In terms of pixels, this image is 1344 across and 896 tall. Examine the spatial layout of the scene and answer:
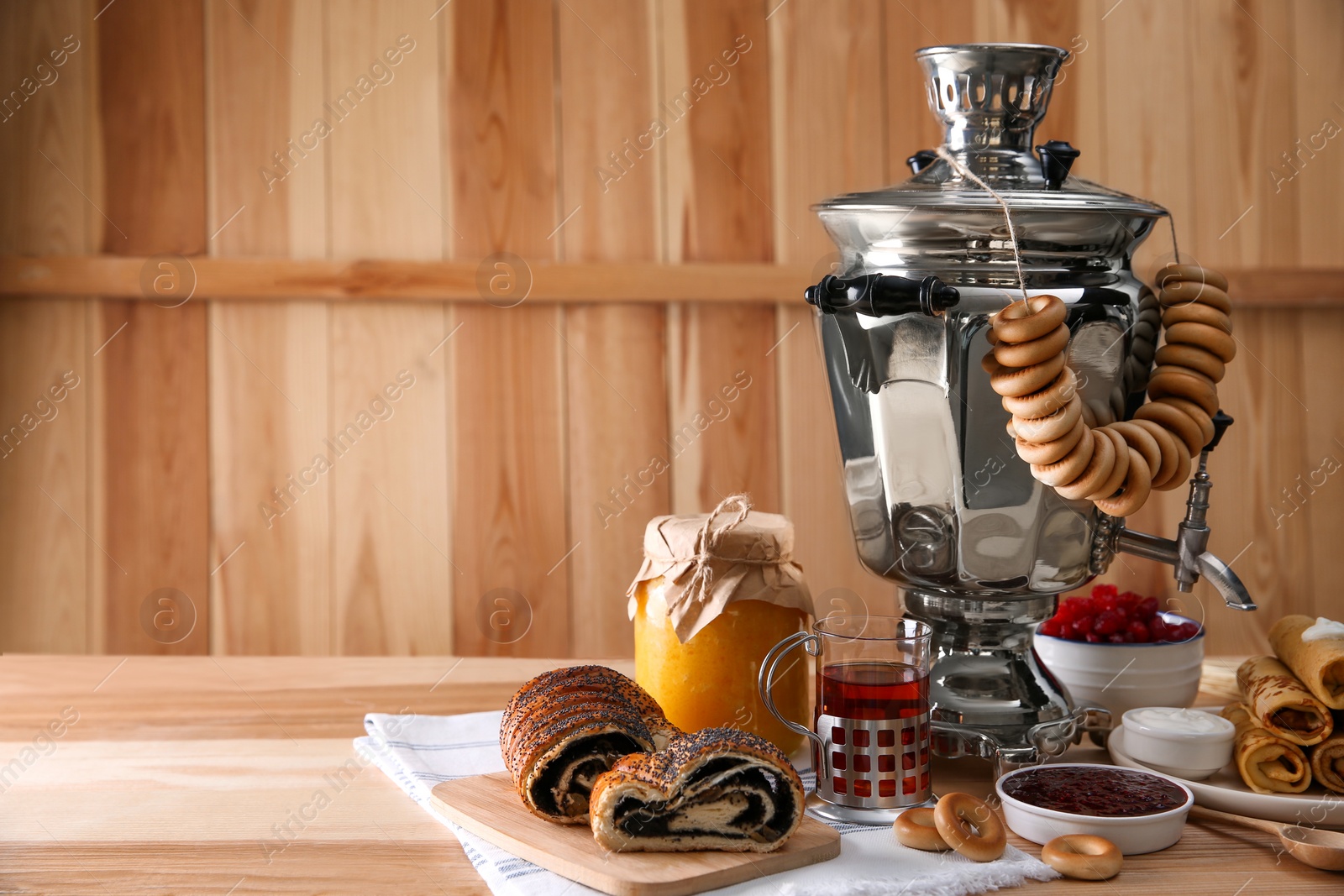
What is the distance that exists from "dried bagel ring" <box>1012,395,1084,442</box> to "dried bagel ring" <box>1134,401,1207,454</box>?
0.28 ft

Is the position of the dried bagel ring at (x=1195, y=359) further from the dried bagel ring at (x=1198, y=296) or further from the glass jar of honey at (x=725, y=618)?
the glass jar of honey at (x=725, y=618)

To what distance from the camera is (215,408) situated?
A: 1.80 m

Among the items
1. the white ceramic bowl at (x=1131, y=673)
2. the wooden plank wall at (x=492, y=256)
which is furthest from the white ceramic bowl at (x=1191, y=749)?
the wooden plank wall at (x=492, y=256)

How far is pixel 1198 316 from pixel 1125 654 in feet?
0.95

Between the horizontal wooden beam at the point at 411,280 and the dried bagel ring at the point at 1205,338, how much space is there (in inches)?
38.4

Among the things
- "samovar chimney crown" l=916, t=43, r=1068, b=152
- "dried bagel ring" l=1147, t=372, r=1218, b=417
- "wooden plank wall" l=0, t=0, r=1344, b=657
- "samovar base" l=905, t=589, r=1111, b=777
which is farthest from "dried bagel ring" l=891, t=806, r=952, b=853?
"wooden plank wall" l=0, t=0, r=1344, b=657

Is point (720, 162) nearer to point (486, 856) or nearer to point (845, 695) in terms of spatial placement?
point (845, 695)

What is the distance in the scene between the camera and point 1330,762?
31.3 inches

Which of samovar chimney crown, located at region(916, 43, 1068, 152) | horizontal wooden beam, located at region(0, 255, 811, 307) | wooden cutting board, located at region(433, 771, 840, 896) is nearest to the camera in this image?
wooden cutting board, located at region(433, 771, 840, 896)

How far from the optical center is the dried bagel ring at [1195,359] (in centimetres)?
82

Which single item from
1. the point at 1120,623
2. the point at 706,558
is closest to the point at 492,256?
the point at 706,558

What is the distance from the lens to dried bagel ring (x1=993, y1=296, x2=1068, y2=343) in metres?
0.74

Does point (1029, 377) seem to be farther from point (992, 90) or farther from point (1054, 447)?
point (992, 90)

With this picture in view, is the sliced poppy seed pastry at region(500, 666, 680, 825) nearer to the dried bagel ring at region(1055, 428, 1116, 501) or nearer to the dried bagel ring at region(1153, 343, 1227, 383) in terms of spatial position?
the dried bagel ring at region(1055, 428, 1116, 501)
